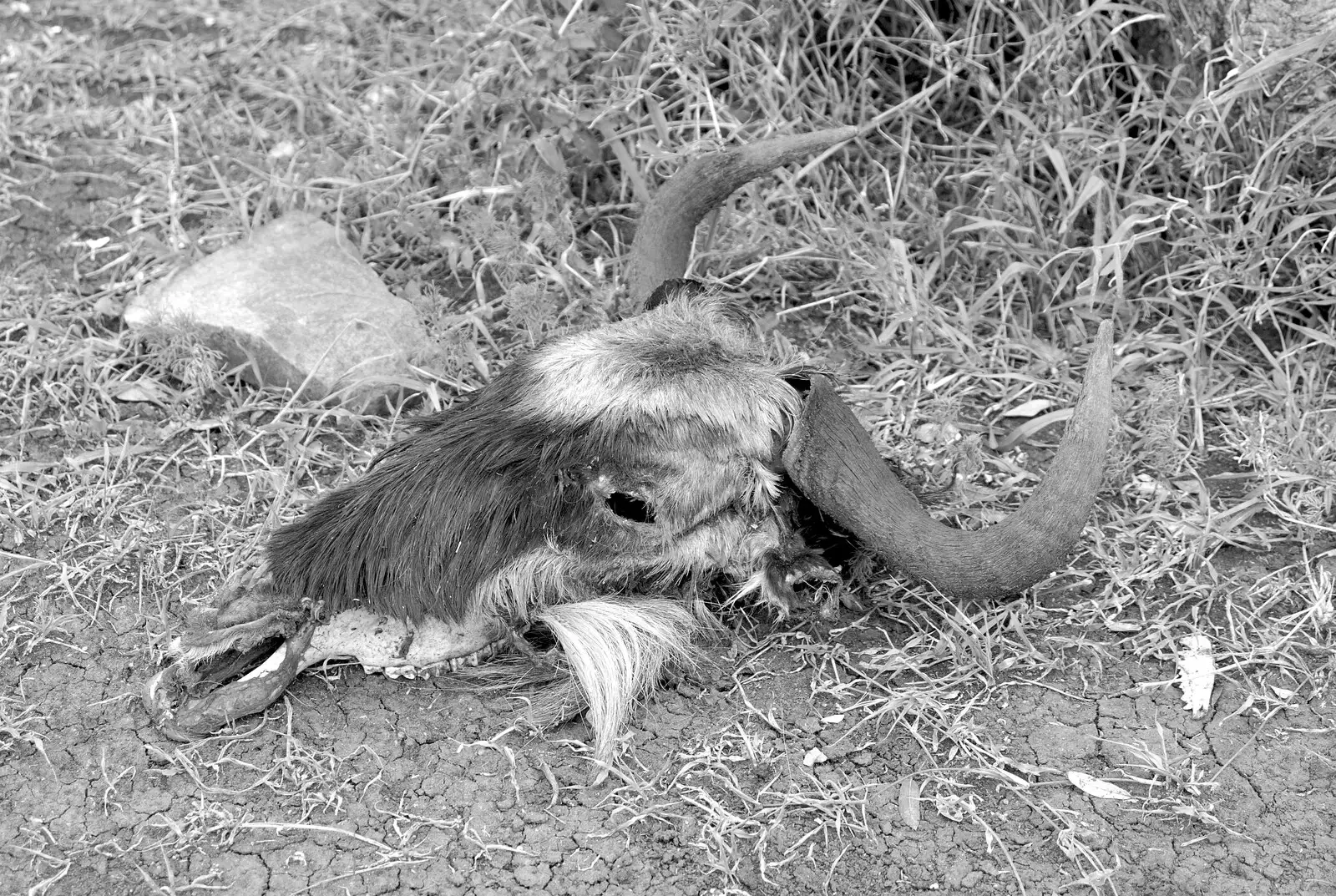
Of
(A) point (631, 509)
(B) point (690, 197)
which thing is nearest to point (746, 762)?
(A) point (631, 509)

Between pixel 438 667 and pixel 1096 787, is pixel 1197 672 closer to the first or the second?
pixel 1096 787

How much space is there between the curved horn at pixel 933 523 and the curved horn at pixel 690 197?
0.76 m

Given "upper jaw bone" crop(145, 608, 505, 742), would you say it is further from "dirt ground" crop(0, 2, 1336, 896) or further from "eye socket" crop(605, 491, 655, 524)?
"eye socket" crop(605, 491, 655, 524)

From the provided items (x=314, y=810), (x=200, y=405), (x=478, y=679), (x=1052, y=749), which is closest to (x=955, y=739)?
(x=1052, y=749)

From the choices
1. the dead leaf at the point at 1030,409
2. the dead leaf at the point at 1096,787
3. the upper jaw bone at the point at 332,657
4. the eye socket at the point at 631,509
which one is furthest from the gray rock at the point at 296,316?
the dead leaf at the point at 1096,787

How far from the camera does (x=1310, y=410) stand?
4270 mm

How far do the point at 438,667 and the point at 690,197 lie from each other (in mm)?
1516

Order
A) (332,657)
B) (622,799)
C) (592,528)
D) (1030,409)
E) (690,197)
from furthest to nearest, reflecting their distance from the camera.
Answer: (1030,409), (690,197), (332,657), (592,528), (622,799)

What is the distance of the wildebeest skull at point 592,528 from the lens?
3291mm

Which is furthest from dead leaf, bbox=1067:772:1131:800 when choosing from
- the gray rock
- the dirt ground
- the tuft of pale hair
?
the gray rock

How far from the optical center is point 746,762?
10.9ft

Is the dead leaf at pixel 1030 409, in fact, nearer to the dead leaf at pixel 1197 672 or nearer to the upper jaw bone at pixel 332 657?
the dead leaf at pixel 1197 672

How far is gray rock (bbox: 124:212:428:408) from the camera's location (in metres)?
4.42

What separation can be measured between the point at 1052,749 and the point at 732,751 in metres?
0.81
